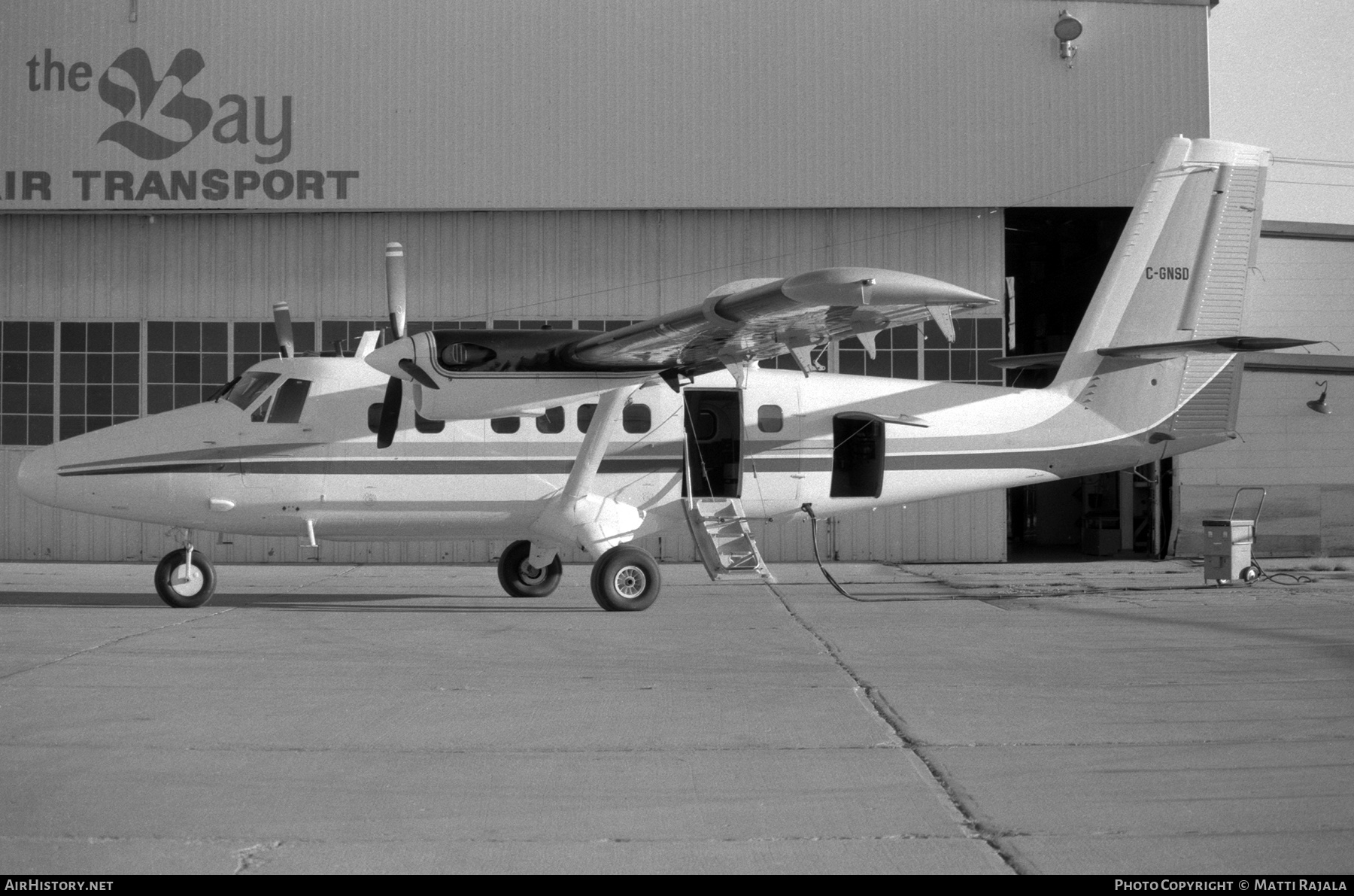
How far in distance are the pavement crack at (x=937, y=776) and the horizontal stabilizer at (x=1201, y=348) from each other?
6.74 m

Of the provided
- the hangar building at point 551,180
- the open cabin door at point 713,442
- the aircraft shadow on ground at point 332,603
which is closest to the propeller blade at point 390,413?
the aircraft shadow on ground at point 332,603

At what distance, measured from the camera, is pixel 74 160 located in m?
21.5

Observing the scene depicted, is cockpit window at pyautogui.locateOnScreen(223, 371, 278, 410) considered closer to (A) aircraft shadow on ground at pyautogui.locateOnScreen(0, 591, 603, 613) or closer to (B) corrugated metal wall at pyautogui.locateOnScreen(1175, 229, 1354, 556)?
(A) aircraft shadow on ground at pyautogui.locateOnScreen(0, 591, 603, 613)

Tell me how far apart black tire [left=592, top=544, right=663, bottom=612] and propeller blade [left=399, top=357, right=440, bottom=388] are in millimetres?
2672

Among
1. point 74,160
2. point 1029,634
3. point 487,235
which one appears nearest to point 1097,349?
point 1029,634

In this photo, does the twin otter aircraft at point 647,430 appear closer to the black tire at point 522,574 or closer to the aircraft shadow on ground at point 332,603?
the black tire at point 522,574

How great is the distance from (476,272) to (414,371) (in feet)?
31.0

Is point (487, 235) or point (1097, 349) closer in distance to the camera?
point (1097, 349)

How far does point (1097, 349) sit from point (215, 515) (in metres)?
10.4

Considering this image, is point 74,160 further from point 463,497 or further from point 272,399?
point 463,497

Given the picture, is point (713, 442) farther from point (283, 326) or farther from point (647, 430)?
point (283, 326)

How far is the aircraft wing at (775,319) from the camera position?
10.0m

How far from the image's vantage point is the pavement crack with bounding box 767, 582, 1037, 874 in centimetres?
463

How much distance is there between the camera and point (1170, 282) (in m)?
14.6
